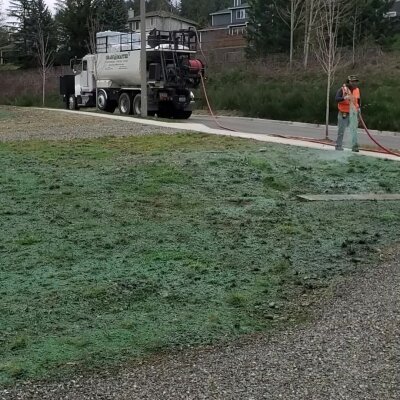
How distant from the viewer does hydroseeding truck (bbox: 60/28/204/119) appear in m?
27.7

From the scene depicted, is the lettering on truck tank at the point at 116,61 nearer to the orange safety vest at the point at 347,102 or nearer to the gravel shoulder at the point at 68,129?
the gravel shoulder at the point at 68,129

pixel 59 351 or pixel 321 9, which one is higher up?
pixel 321 9

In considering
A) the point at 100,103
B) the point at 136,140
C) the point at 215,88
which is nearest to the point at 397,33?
the point at 215,88

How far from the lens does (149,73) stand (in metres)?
28.0

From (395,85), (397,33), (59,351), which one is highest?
(397,33)

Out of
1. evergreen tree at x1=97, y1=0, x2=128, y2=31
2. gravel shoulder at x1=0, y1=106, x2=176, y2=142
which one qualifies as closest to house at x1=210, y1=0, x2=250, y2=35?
evergreen tree at x1=97, y1=0, x2=128, y2=31

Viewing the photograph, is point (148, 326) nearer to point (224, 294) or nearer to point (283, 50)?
point (224, 294)

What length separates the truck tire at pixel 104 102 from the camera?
32.7m

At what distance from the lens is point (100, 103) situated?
33344 millimetres

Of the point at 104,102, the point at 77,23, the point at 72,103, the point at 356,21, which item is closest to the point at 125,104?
the point at 104,102

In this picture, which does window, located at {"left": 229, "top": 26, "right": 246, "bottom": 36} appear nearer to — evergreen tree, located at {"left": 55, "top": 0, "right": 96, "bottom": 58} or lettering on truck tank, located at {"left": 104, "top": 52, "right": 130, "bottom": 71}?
evergreen tree, located at {"left": 55, "top": 0, "right": 96, "bottom": 58}

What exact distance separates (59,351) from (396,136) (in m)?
22.9

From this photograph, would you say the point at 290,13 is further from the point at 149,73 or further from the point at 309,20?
the point at 149,73

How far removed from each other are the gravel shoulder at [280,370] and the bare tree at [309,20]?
3887 cm
